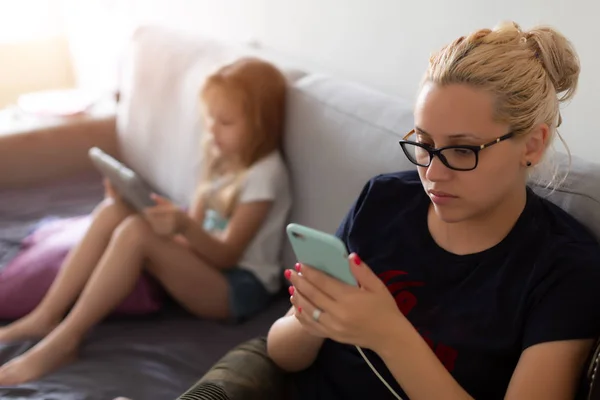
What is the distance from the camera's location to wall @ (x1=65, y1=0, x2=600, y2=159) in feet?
4.09

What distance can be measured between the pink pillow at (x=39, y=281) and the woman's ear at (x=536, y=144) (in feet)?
3.32

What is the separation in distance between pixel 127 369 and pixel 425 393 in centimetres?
77

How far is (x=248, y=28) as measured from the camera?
2342 mm

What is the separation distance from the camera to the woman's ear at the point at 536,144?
94 centimetres

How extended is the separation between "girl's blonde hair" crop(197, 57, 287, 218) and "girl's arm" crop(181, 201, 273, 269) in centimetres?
7

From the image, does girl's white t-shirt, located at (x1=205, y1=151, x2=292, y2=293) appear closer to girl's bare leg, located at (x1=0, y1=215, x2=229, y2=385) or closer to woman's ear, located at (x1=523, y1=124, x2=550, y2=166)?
girl's bare leg, located at (x1=0, y1=215, x2=229, y2=385)

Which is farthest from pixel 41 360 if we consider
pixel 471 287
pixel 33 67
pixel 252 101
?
pixel 33 67

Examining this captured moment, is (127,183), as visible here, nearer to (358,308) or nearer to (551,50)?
(358,308)

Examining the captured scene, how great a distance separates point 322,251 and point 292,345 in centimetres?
31

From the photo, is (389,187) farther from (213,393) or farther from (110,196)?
(110,196)

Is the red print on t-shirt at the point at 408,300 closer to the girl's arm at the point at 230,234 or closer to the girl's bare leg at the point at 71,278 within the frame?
the girl's arm at the point at 230,234

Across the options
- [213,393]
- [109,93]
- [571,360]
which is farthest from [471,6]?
[109,93]

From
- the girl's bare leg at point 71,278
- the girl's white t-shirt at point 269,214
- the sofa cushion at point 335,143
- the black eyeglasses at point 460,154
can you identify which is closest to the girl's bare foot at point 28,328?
the girl's bare leg at point 71,278

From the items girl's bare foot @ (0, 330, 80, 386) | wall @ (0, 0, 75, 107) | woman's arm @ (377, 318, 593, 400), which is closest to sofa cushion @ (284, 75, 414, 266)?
Result: woman's arm @ (377, 318, 593, 400)
